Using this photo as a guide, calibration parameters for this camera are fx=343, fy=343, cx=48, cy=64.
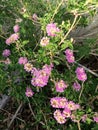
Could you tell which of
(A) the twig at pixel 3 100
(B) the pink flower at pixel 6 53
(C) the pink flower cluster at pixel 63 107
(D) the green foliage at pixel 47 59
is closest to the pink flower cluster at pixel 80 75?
(D) the green foliage at pixel 47 59

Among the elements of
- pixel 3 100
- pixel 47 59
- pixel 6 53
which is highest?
pixel 6 53

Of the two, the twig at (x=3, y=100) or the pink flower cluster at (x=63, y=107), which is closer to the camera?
the pink flower cluster at (x=63, y=107)

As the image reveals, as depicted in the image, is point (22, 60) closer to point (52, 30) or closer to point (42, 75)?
point (42, 75)

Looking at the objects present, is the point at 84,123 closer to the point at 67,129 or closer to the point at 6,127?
the point at 67,129

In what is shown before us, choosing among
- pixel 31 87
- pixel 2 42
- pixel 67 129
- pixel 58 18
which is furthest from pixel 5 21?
pixel 67 129

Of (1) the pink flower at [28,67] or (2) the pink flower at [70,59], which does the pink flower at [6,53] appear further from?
(2) the pink flower at [70,59]

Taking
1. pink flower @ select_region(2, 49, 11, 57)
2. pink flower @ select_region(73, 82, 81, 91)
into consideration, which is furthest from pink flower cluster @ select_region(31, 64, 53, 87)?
pink flower @ select_region(2, 49, 11, 57)

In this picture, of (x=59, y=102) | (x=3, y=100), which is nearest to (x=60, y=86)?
(x=59, y=102)

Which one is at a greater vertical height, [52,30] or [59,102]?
[52,30]

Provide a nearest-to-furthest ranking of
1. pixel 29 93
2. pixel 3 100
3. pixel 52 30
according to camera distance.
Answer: pixel 52 30 < pixel 29 93 < pixel 3 100
